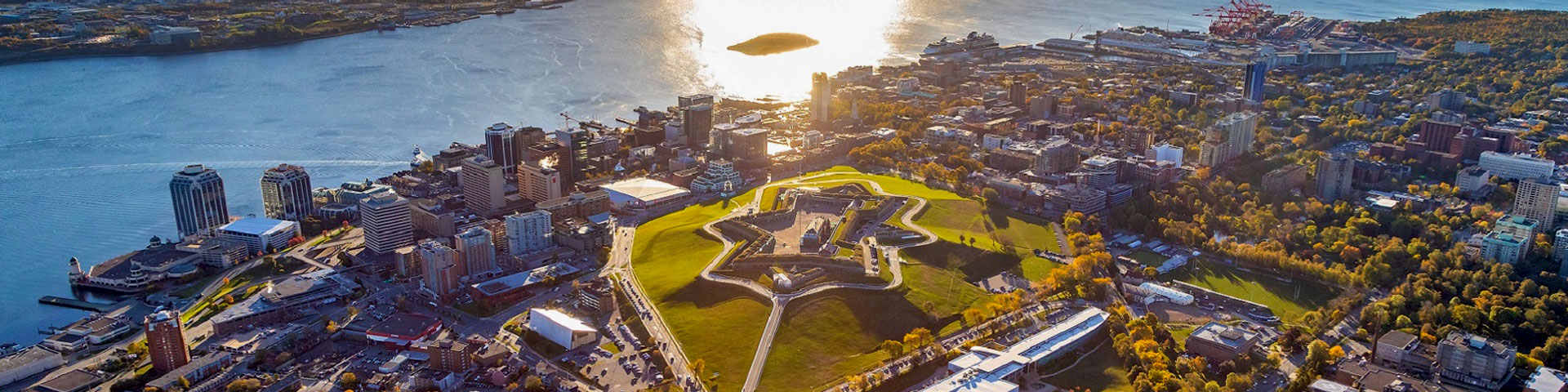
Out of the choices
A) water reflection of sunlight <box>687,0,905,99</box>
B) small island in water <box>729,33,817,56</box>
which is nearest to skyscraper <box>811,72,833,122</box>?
water reflection of sunlight <box>687,0,905,99</box>

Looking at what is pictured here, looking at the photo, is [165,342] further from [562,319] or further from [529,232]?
[529,232]

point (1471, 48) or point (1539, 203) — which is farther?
point (1471, 48)

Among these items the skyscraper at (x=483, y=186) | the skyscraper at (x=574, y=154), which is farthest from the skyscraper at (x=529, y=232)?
the skyscraper at (x=574, y=154)

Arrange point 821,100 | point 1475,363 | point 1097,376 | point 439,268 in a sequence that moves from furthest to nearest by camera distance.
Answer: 1. point 821,100
2. point 439,268
3. point 1097,376
4. point 1475,363

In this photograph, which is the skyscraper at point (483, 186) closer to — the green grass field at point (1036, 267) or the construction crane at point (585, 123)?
the construction crane at point (585, 123)

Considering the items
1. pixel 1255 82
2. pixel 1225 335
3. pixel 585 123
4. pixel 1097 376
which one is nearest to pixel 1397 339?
pixel 1225 335

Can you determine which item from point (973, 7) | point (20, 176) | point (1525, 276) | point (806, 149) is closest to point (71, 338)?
point (20, 176)
